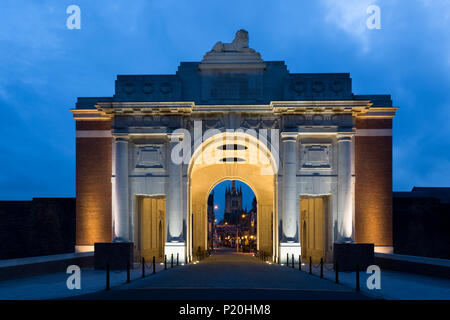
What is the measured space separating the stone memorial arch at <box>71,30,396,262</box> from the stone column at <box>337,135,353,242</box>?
6 centimetres

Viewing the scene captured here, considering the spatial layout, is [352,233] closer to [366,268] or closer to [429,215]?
[366,268]

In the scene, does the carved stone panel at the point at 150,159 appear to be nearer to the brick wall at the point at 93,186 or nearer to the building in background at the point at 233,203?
the brick wall at the point at 93,186

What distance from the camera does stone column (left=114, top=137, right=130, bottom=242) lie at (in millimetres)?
27188

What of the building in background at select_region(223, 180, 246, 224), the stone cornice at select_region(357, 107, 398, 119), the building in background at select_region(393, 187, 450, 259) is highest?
the stone cornice at select_region(357, 107, 398, 119)

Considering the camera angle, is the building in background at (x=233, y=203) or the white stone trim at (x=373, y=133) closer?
the white stone trim at (x=373, y=133)

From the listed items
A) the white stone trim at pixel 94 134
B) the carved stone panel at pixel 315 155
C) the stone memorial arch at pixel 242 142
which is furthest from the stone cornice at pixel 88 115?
the carved stone panel at pixel 315 155

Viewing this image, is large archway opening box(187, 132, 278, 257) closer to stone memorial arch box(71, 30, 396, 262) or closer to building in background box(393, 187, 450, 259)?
stone memorial arch box(71, 30, 396, 262)

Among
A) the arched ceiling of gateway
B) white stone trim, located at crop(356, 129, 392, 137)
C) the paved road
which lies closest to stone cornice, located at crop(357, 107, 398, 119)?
white stone trim, located at crop(356, 129, 392, 137)

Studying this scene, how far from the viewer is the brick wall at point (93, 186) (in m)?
29.1

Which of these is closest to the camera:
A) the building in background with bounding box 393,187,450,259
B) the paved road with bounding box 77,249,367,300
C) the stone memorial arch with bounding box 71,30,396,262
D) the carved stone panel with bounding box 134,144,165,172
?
the paved road with bounding box 77,249,367,300

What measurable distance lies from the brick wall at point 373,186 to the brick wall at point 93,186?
1653 cm

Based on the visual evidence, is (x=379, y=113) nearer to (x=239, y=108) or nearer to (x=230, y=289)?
(x=239, y=108)

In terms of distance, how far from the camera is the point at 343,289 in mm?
14789

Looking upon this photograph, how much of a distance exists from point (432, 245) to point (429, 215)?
233 centimetres
